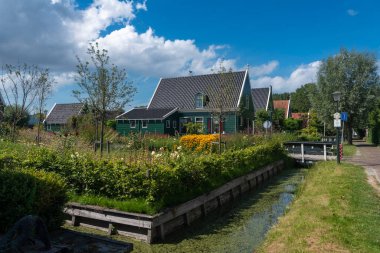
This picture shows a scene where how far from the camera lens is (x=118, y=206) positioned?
24.9 feet

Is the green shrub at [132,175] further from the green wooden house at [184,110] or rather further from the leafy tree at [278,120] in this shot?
the leafy tree at [278,120]

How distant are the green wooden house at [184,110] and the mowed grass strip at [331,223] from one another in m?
23.9

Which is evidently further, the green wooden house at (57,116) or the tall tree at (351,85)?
the green wooden house at (57,116)

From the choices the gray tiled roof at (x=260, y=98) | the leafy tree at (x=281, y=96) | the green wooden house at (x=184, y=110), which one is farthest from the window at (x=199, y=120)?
the leafy tree at (x=281, y=96)

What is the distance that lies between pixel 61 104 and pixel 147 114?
21.8m

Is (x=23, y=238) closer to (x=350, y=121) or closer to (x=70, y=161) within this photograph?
(x=70, y=161)

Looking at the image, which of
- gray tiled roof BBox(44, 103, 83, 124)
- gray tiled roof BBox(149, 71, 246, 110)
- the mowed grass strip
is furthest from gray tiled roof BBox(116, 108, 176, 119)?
the mowed grass strip

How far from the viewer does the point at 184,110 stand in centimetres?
3781

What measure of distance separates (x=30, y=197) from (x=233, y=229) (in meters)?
5.02

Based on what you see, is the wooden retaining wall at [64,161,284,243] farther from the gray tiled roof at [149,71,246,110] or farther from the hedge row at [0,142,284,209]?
the gray tiled roof at [149,71,246,110]

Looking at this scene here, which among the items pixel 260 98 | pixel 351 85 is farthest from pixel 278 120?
pixel 351 85

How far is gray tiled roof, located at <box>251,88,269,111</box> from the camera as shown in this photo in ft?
149

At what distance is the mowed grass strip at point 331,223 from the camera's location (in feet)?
19.4

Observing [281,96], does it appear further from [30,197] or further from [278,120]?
[30,197]
